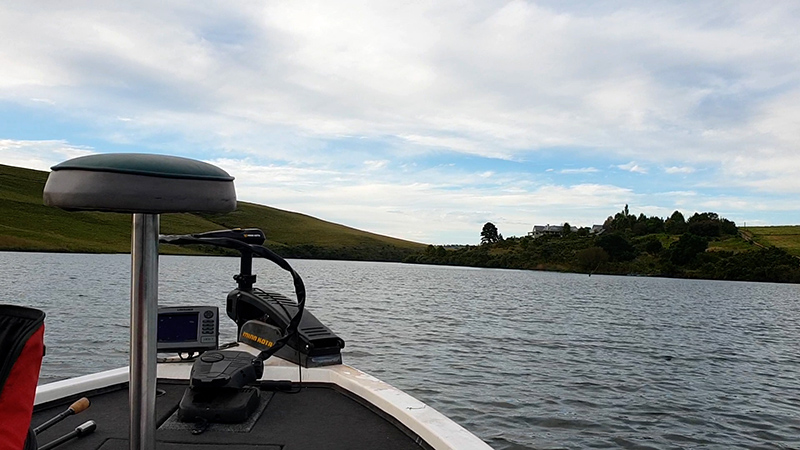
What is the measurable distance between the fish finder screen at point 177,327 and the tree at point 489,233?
15722 cm

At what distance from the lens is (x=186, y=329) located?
3.79 meters

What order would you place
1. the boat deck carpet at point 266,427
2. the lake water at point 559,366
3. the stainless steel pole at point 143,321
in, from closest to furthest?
the stainless steel pole at point 143,321, the boat deck carpet at point 266,427, the lake water at point 559,366

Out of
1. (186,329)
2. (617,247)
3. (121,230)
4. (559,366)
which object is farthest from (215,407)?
(121,230)

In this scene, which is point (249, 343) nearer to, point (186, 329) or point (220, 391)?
point (186, 329)

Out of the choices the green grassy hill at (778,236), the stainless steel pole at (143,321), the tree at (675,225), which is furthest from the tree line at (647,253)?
the stainless steel pole at (143,321)

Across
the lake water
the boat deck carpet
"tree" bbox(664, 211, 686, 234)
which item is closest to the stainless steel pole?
the boat deck carpet

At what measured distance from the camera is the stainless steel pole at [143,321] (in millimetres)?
1600

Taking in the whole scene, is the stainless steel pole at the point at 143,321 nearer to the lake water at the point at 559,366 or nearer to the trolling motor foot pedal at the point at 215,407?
the trolling motor foot pedal at the point at 215,407

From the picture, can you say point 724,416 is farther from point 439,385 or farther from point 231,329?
point 231,329

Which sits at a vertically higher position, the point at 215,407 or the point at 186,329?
the point at 186,329

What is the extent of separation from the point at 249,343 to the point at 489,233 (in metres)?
163

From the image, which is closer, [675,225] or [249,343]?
[249,343]

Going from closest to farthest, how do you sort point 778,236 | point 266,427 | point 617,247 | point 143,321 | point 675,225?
point 143,321 → point 266,427 → point 778,236 → point 617,247 → point 675,225

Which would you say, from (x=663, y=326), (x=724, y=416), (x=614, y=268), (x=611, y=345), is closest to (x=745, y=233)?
(x=614, y=268)
